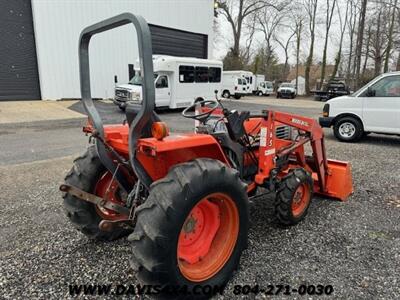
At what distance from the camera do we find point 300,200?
365cm

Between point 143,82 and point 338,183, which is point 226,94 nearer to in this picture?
point 338,183

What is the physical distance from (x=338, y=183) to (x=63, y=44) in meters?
17.8

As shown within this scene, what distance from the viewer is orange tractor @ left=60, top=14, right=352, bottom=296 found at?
6.62 ft

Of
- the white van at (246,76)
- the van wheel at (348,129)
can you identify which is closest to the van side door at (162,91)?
the van wheel at (348,129)

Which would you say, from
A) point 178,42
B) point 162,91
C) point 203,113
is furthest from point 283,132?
point 178,42

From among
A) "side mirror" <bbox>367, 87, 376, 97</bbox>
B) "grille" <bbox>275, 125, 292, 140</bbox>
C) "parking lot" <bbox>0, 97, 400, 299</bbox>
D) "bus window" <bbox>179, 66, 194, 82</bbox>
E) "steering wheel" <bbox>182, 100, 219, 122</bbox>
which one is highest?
"bus window" <bbox>179, 66, 194, 82</bbox>

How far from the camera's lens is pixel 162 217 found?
1.99 meters

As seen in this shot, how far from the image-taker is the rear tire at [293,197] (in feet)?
10.9

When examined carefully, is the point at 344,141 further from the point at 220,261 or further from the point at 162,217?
the point at 162,217

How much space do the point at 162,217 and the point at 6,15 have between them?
60.7 ft

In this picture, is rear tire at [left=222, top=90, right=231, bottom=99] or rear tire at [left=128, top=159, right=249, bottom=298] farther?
rear tire at [left=222, top=90, right=231, bottom=99]

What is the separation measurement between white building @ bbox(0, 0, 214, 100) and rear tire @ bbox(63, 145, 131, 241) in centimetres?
1679

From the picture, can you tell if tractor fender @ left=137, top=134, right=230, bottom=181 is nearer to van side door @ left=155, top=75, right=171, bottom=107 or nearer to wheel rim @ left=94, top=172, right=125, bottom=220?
wheel rim @ left=94, top=172, right=125, bottom=220

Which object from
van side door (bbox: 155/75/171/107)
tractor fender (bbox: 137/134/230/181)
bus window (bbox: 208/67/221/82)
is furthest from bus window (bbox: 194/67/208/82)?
tractor fender (bbox: 137/134/230/181)
